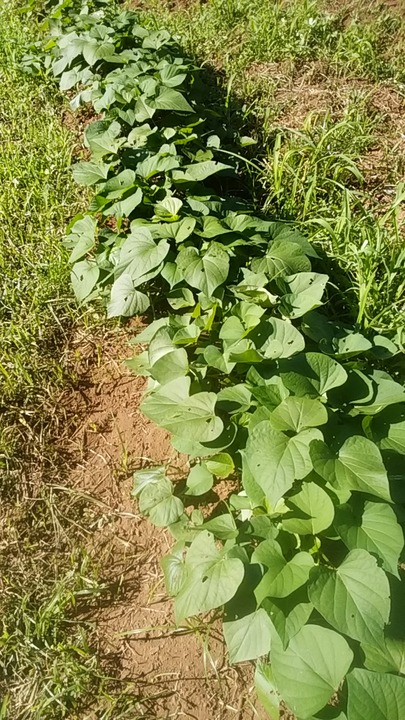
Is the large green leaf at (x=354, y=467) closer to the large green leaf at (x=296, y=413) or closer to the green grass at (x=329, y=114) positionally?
the large green leaf at (x=296, y=413)

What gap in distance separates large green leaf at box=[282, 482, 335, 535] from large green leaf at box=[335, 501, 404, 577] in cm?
4

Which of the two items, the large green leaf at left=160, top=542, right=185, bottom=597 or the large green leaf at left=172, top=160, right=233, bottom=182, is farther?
the large green leaf at left=172, top=160, right=233, bottom=182

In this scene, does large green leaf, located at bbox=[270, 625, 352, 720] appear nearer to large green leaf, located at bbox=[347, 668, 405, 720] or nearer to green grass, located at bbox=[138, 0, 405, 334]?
large green leaf, located at bbox=[347, 668, 405, 720]

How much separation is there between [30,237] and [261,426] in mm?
1739

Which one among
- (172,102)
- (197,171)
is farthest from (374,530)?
(172,102)

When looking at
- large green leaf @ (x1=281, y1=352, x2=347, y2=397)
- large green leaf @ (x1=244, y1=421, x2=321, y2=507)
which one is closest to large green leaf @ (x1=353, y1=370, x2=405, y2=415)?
large green leaf @ (x1=281, y1=352, x2=347, y2=397)

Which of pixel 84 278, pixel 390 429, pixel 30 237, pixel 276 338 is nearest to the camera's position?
pixel 390 429

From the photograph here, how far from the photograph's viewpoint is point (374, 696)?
3.96 ft

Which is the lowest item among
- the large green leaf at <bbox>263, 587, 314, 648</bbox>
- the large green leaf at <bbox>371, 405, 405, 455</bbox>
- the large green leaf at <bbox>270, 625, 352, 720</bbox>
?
the large green leaf at <bbox>270, 625, 352, 720</bbox>

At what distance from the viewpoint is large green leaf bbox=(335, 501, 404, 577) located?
54.4 inches

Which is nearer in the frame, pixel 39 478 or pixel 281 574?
pixel 281 574

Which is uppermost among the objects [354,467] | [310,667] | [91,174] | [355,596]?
[91,174]

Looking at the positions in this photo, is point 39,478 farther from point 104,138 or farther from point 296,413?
point 104,138

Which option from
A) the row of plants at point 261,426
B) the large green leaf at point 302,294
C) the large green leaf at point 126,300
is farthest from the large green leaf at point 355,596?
the large green leaf at point 126,300
